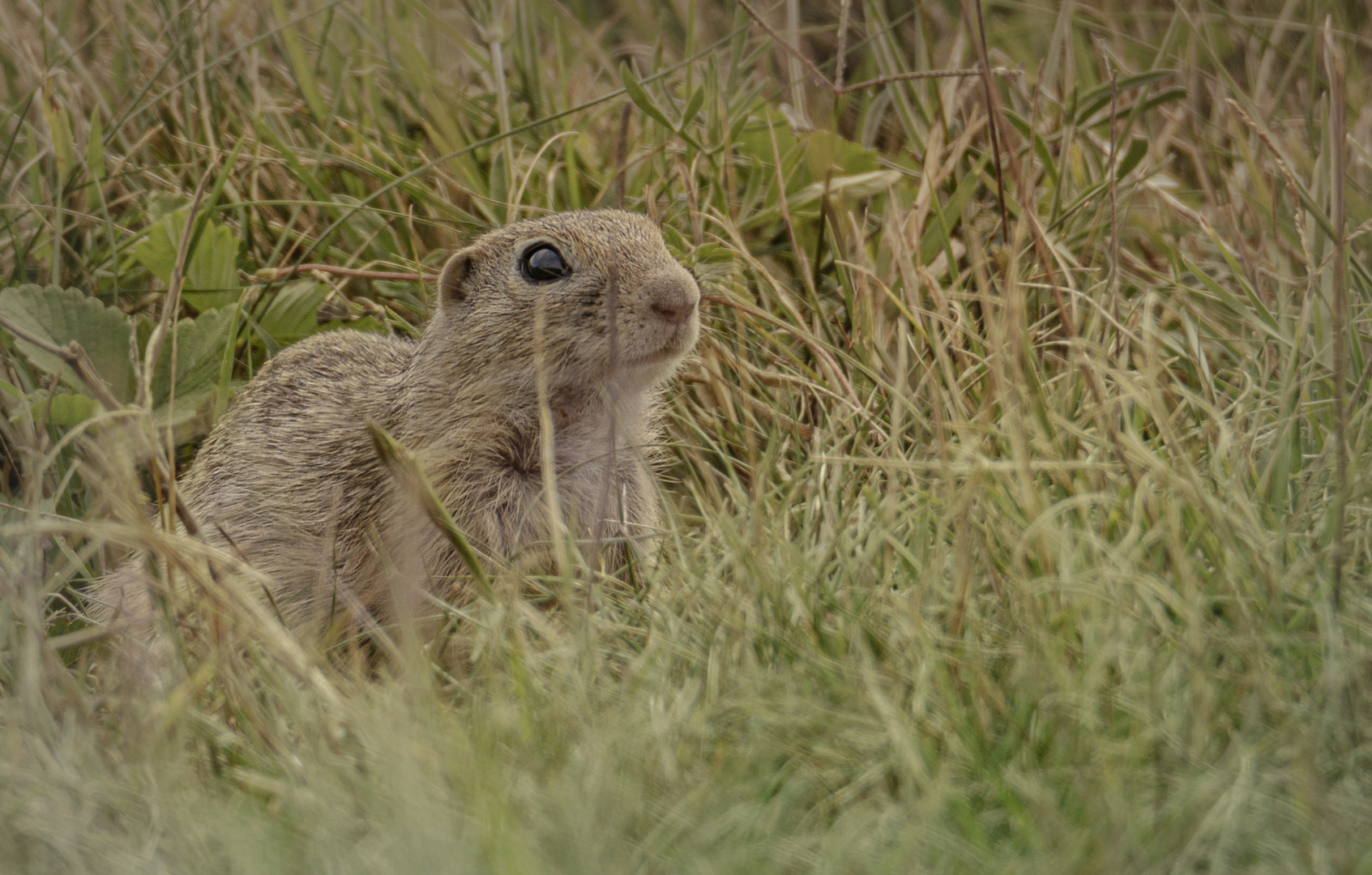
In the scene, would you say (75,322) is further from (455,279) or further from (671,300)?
(671,300)

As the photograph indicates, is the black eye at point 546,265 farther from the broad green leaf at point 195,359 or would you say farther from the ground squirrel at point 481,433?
the broad green leaf at point 195,359

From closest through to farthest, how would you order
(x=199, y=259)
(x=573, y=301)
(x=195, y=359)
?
(x=573, y=301)
(x=195, y=359)
(x=199, y=259)

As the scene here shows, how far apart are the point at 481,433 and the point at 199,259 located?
1.12 meters

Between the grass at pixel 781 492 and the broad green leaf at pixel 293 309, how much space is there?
1 cm

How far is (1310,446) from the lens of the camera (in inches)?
103

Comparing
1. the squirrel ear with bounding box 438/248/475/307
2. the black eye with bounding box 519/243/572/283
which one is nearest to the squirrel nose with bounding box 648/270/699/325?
the black eye with bounding box 519/243/572/283

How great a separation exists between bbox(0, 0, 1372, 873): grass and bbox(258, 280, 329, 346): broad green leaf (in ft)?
0.04

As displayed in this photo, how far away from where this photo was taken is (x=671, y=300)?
10.0 feet

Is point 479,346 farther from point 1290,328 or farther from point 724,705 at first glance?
point 1290,328

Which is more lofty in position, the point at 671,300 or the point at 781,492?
the point at 671,300

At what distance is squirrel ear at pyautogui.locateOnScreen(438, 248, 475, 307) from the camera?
3432 millimetres

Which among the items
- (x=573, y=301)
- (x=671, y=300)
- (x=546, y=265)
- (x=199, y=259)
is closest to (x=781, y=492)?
(x=671, y=300)

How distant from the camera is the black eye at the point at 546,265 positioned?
328 centimetres

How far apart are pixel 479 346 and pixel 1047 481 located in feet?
4.88
